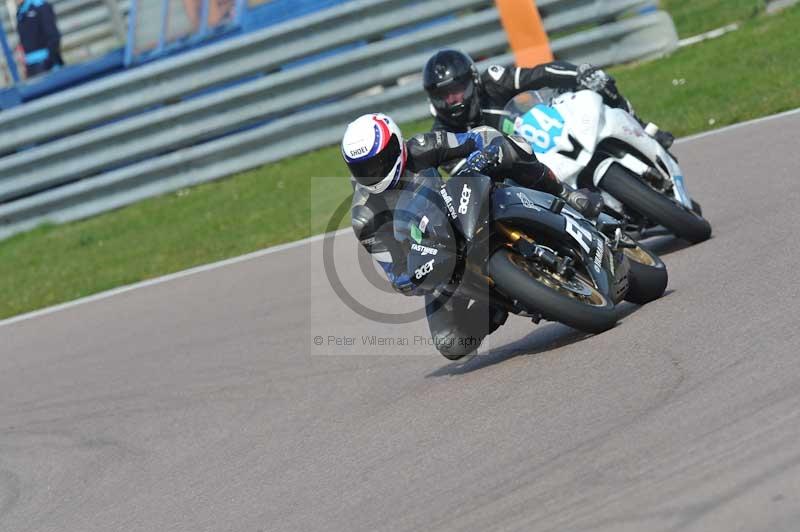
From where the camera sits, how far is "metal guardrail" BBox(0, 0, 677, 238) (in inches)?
546

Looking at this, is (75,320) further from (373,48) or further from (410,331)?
(373,48)

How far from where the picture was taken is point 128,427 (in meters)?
6.87

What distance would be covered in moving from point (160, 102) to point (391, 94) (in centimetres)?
247

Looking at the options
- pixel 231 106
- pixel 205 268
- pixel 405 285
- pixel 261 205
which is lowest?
pixel 261 205

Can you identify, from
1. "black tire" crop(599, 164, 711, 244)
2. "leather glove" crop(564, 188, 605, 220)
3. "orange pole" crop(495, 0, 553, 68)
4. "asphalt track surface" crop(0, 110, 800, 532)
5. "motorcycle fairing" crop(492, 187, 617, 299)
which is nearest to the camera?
"asphalt track surface" crop(0, 110, 800, 532)

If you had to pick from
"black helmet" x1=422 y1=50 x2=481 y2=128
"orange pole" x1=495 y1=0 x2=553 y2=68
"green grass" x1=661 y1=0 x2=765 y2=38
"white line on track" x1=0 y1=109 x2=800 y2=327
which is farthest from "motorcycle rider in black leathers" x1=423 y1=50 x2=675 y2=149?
"green grass" x1=661 y1=0 x2=765 y2=38

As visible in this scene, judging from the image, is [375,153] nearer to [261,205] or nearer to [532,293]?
[532,293]

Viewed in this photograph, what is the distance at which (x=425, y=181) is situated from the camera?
6.09m

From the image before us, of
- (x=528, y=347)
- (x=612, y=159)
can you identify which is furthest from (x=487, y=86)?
(x=528, y=347)

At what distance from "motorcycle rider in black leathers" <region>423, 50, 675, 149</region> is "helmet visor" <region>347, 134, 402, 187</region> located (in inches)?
70.8

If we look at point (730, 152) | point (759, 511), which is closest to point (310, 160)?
point (730, 152)

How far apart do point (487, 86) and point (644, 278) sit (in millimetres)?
2197

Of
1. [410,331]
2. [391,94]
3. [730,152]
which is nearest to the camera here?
[410,331]

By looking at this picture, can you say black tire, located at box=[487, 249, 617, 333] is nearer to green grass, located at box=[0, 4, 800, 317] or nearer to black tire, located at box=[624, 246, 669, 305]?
black tire, located at box=[624, 246, 669, 305]
